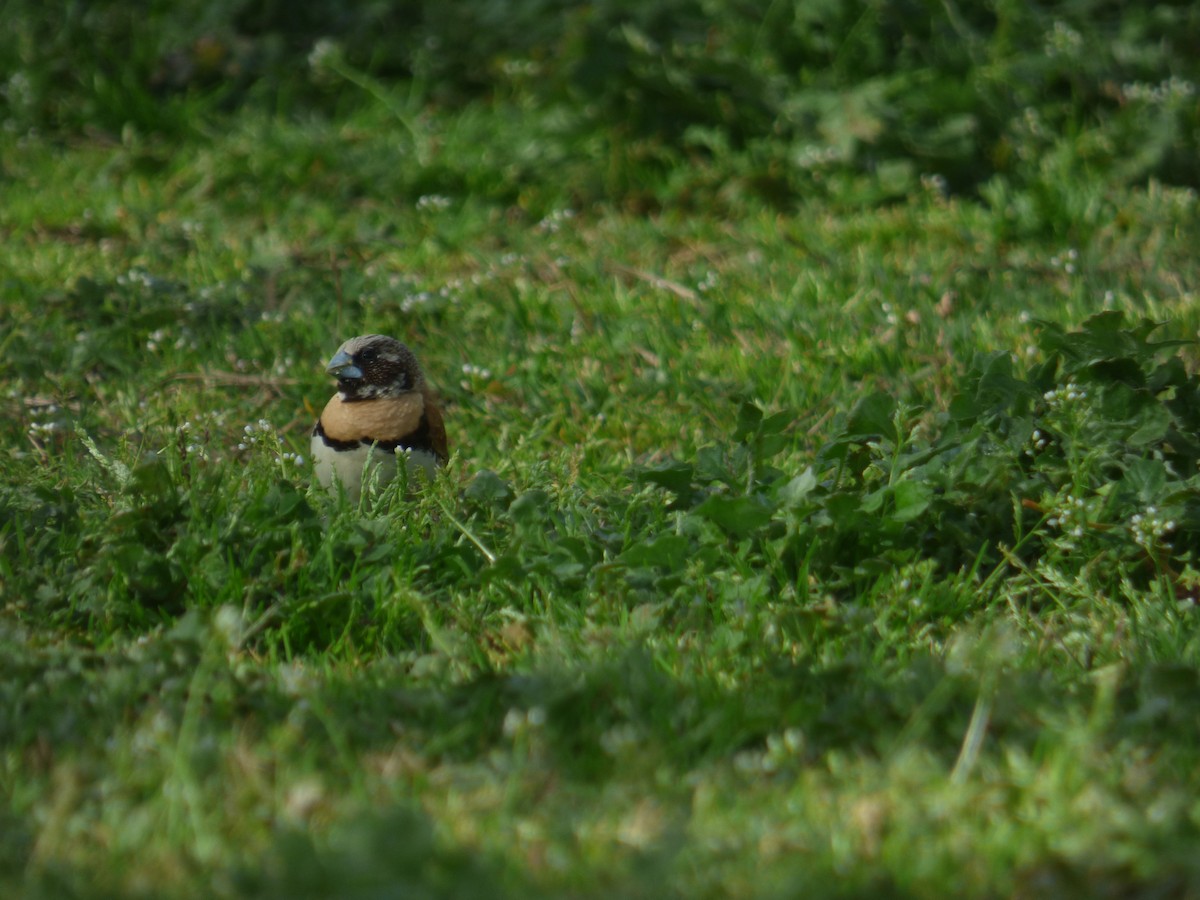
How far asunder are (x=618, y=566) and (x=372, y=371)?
1.04 m

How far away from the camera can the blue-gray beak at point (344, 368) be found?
4020mm

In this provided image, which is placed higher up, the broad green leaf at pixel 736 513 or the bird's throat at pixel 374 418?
the broad green leaf at pixel 736 513

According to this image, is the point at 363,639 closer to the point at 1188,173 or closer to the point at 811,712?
the point at 811,712

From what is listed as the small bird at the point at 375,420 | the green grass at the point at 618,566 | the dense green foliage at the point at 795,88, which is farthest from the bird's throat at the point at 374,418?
the dense green foliage at the point at 795,88

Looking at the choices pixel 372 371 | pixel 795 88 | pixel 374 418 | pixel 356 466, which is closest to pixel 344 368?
pixel 372 371

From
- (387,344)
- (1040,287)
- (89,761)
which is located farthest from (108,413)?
(1040,287)

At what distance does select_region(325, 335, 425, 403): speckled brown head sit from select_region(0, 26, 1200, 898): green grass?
28cm

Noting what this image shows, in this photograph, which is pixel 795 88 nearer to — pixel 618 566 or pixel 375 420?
pixel 375 420

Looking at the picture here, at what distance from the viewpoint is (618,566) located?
3432 millimetres

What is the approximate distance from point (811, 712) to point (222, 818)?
1126mm

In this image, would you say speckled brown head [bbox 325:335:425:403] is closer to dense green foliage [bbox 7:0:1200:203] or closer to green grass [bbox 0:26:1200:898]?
green grass [bbox 0:26:1200:898]

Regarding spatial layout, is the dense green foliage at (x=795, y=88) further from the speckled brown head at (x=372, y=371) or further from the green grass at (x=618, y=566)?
the speckled brown head at (x=372, y=371)

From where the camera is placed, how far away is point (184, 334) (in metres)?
5.22

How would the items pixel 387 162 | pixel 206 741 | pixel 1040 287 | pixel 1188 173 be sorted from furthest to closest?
pixel 387 162 < pixel 1188 173 < pixel 1040 287 < pixel 206 741
